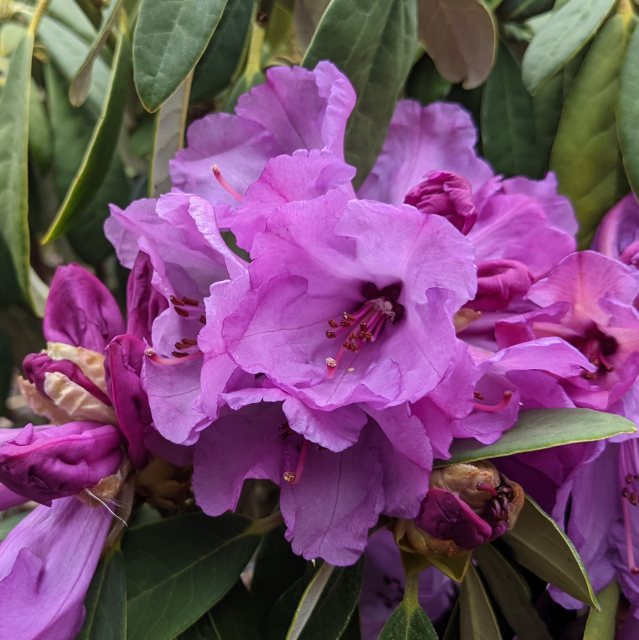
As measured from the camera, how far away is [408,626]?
622 mm

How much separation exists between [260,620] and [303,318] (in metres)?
0.30

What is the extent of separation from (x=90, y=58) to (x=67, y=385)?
26cm

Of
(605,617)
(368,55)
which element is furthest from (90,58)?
(605,617)

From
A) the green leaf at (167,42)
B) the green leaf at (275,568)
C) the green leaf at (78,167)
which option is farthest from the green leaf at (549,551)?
the green leaf at (78,167)

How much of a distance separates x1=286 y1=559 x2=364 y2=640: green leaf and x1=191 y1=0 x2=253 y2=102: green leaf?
1.43 ft

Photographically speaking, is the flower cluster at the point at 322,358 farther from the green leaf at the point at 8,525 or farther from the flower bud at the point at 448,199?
the green leaf at the point at 8,525

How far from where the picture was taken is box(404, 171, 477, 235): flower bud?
568 mm

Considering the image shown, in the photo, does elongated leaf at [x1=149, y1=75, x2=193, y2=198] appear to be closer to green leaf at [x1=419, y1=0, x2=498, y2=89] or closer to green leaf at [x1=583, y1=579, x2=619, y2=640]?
green leaf at [x1=419, y1=0, x2=498, y2=89]

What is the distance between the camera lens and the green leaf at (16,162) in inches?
29.5

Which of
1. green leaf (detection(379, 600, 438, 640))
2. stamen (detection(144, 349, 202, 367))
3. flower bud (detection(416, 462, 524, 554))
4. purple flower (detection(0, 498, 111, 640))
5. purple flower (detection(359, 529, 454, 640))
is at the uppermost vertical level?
stamen (detection(144, 349, 202, 367))

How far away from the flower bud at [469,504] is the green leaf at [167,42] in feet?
1.03

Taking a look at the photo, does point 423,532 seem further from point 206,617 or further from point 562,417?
point 206,617

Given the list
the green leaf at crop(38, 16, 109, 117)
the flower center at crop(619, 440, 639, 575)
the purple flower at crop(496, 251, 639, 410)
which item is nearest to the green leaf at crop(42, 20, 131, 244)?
the green leaf at crop(38, 16, 109, 117)

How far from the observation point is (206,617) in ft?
2.26
